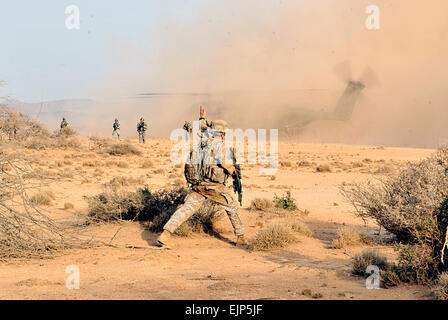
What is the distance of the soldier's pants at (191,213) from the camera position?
299 inches

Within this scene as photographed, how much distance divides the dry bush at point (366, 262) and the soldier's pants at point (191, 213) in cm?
246

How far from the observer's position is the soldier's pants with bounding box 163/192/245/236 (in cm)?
760

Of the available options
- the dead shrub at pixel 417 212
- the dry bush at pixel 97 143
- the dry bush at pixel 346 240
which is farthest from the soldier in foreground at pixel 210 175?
the dry bush at pixel 97 143

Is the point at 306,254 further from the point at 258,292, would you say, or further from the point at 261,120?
the point at 261,120

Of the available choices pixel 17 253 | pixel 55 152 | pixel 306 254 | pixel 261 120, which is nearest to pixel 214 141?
pixel 306 254

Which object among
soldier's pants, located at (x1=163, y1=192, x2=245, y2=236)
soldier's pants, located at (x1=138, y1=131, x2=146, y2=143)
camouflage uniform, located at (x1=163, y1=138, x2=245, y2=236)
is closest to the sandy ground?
soldier's pants, located at (x1=163, y1=192, x2=245, y2=236)

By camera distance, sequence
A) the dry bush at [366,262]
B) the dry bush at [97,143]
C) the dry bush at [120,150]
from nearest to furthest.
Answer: the dry bush at [366,262], the dry bush at [120,150], the dry bush at [97,143]

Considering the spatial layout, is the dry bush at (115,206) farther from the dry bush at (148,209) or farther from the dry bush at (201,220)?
the dry bush at (201,220)

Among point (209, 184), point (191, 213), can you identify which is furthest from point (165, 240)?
point (209, 184)

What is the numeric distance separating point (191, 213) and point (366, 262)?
297 centimetres

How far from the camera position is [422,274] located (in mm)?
5141

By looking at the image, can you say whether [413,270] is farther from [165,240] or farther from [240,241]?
[165,240]

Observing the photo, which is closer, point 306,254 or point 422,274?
point 422,274
